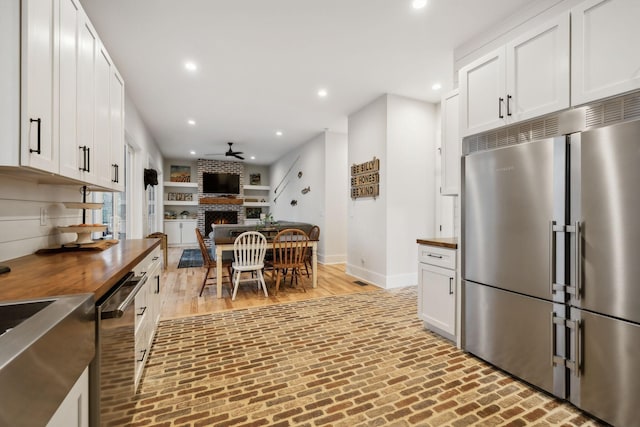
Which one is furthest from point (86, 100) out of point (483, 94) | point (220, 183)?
point (220, 183)

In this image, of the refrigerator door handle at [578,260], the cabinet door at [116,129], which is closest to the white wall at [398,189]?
the refrigerator door handle at [578,260]

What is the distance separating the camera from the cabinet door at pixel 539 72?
1.77 m

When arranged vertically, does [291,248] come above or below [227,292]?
above

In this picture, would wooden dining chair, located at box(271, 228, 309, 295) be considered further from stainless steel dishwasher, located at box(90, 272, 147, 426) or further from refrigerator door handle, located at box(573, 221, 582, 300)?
refrigerator door handle, located at box(573, 221, 582, 300)

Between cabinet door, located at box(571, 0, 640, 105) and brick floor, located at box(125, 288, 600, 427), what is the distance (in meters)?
1.85

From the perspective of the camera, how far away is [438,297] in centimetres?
260

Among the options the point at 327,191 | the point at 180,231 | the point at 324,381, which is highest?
the point at 327,191

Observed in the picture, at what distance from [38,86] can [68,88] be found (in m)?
0.35

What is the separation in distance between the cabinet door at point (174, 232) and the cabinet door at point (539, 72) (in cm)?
929

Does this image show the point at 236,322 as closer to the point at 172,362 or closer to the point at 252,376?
the point at 172,362

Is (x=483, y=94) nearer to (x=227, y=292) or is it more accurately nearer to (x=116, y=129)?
(x=116, y=129)

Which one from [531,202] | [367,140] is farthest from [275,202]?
[531,202]

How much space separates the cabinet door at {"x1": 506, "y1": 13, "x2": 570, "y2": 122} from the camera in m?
1.77

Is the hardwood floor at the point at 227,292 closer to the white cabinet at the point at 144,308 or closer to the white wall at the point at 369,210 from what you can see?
the white wall at the point at 369,210
